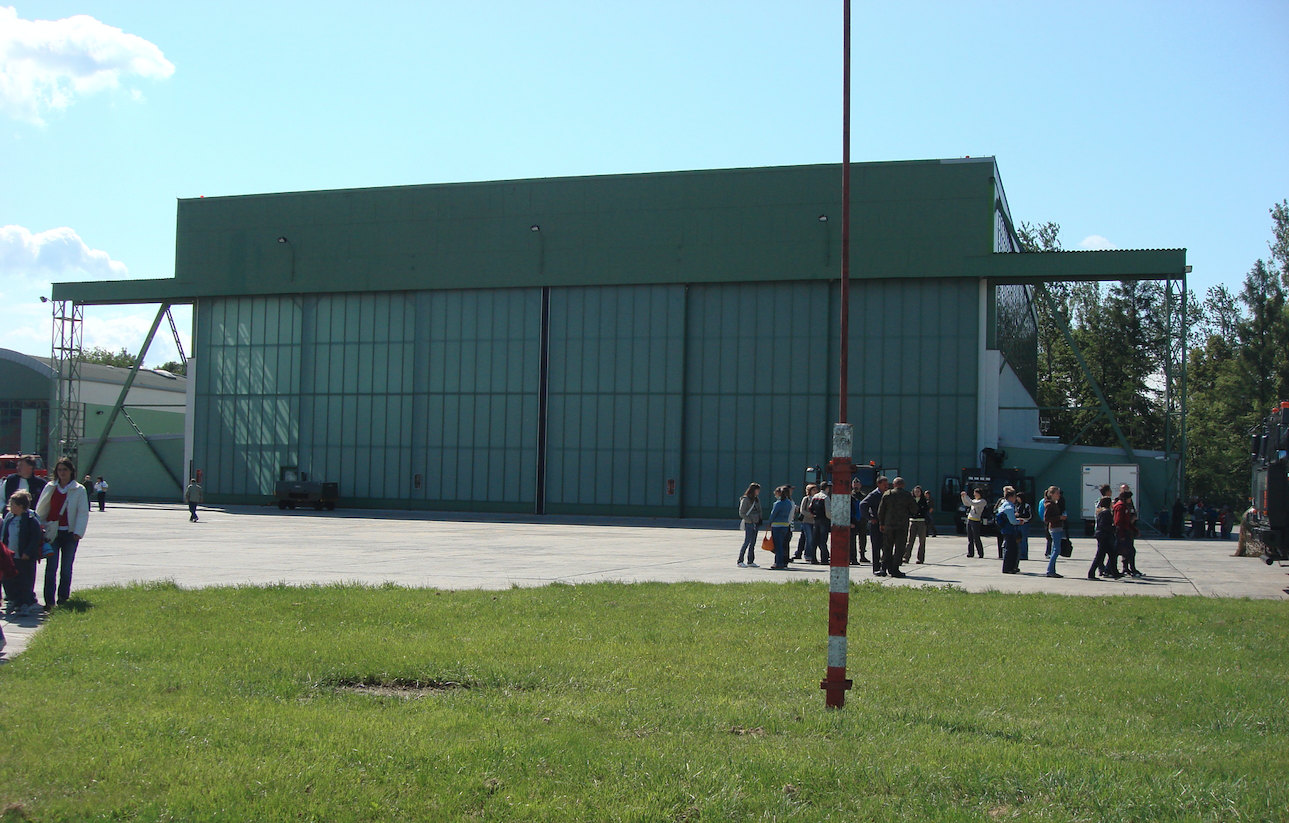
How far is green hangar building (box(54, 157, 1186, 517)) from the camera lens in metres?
44.4

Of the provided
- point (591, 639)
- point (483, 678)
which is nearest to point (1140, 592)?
point (591, 639)

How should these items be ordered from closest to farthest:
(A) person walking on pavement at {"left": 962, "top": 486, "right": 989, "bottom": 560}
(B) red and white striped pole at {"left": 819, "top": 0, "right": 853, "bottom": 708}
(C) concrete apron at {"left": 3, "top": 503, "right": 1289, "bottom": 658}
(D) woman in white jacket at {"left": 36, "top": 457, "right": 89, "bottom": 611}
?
(B) red and white striped pole at {"left": 819, "top": 0, "right": 853, "bottom": 708}
(D) woman in white jacket at {"left": 36, "top": 457, "right": 89, "bottom": 611}
(C) concrete apron at {"left": 3, "top": 503, "right": 1289, "bottom": 658}
(A) person walking on pavement at {"left": 962, "top": 486, "right": 989, "bottom": 560}

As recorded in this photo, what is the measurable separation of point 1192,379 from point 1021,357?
21.3 metres

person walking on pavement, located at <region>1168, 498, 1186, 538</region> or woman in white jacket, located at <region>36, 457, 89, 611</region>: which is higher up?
woman in white jacket, located at <region>36, 457, 89, 611</region>

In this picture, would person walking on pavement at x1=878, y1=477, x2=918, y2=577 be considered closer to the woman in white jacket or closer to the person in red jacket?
the person in red jacket

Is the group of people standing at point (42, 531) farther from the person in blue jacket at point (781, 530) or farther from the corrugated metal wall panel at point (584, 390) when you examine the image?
the corrugated metal wall panel at point (584, 390)

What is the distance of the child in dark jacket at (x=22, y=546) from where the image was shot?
11789 mm

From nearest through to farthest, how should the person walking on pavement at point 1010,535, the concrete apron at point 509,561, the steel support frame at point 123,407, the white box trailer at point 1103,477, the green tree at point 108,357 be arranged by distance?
the concrete apron at point 509,561, the person walking on pavement at point 1010,535, the white box trailer at point 1103,477, the steel support frame at point 123,407, the green tree at point 108,357

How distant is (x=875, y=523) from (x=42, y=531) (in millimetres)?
13060

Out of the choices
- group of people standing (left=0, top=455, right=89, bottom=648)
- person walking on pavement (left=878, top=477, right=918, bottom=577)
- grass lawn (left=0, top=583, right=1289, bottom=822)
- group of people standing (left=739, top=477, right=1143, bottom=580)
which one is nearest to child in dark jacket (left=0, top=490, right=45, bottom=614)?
group of people standing (left=0, top=455, right=89, bottom=648)

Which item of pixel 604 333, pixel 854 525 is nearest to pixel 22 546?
pixel 854 525

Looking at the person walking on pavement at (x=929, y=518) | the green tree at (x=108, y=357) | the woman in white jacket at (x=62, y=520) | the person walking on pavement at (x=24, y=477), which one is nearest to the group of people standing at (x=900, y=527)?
the person walking on pavement at (x=929, y=518)

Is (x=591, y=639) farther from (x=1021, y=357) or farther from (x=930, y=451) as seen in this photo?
(x=1021, y=357)

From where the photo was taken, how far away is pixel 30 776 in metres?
5.66
